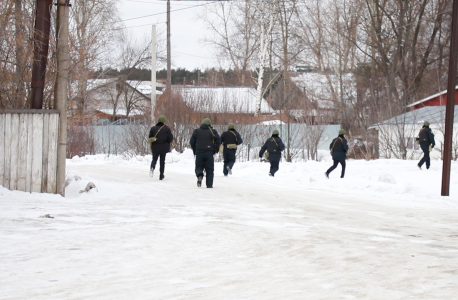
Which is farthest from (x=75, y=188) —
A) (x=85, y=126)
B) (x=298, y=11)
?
(x=298, y=11)

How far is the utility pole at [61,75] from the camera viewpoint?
1260 centimetres

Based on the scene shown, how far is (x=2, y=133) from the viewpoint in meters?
12.4

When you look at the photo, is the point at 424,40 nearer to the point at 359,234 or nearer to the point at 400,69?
the point at 400,69

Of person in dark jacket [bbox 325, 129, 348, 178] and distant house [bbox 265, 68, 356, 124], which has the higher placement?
distant house [bbox 265, 68, 356, 124]

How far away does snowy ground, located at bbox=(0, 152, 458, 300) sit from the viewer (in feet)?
18.8

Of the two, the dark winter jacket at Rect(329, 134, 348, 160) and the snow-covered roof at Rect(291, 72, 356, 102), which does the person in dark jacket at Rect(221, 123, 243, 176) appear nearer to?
the dark winter jacket at Rect(329, 134, 348, 160)

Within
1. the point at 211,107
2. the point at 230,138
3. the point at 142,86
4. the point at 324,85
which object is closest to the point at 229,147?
the point at 230,138

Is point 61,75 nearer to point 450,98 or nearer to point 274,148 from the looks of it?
point 450,98

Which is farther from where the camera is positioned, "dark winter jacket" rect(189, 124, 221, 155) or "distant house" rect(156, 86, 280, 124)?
"distant house" rect(156, 86, 280, 124)

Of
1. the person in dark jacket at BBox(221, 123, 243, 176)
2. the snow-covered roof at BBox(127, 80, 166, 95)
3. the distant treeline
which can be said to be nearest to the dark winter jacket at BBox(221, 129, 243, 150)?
the person in dark jacket at BBox(221, 123, 243, 176)

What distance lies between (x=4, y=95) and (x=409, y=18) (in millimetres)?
35513

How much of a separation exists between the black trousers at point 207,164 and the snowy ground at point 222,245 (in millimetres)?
843

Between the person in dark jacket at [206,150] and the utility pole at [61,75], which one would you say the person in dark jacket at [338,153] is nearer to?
the person in dark jacket at [206,150]

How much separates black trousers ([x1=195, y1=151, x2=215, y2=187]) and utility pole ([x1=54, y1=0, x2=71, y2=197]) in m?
4.08
